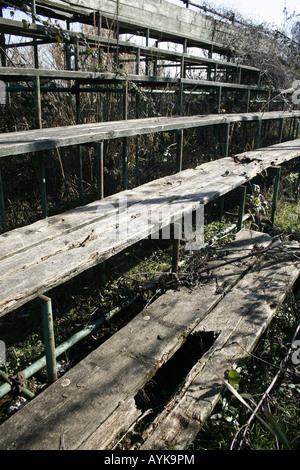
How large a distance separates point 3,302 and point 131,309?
1.54 meters

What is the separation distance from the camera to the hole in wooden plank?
7.04 feet

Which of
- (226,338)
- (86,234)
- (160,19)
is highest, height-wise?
(160,19)

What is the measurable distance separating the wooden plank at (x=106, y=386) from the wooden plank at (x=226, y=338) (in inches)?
4.4

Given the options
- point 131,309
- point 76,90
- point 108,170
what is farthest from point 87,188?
point 131,309

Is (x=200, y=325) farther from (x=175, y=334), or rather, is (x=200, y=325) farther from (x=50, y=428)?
(x=50, y=428)

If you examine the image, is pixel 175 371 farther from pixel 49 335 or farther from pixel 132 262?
pixel 132 262

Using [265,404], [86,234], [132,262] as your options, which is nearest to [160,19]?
[132,262]

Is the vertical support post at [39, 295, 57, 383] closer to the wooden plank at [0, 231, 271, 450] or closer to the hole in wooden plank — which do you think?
the wooden plank at [0, 231, 271, 450]

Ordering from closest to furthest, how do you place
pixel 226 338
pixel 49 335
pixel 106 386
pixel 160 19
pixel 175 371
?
pixel 106 386 → pixel 49 335 → pixel 226 338 → pixel 175 371 → pixel 160 19

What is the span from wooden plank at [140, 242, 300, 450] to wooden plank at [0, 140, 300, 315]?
633 millimetres

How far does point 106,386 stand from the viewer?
5.53ft

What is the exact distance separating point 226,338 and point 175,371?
1.45 feet

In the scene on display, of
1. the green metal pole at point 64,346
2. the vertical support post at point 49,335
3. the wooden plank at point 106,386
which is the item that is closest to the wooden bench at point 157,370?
the wooden plank at point 106,386

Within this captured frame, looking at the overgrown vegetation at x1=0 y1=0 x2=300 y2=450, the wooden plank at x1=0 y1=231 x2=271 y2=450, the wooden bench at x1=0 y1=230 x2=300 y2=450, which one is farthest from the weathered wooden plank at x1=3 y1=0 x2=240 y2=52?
the wooden plank at x1=0 y1=231 x2=271 y2=450
